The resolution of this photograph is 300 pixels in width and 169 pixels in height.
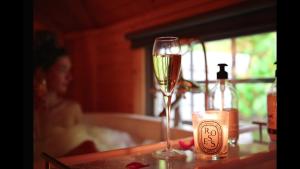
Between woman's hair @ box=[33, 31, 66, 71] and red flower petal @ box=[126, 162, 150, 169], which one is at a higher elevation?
woman's hair @ box=[33, 31, 66, 71]

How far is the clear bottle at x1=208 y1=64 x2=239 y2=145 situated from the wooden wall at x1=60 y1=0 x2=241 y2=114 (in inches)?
51.2

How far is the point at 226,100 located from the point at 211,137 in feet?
0.81

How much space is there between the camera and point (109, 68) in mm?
2889

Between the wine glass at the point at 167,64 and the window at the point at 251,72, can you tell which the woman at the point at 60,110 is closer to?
the window at the point at 251,72

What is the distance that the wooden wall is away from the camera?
2.49m

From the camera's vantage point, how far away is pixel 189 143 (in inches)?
26.2

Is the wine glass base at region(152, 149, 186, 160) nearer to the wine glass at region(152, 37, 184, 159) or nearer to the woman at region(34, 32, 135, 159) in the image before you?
the wine glass at region(152, 37, 184, 159)

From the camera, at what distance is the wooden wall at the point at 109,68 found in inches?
97.9

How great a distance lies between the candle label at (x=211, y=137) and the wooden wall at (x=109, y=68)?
1533 mm

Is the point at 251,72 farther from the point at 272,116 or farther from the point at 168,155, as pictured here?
the point at 168,155

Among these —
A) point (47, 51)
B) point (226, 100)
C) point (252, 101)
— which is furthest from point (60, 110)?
point (252, 101)

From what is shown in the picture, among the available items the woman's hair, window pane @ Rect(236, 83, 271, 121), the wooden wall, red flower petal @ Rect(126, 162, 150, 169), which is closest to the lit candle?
red flower petal @ Rect(126, 162, 150, 169)
